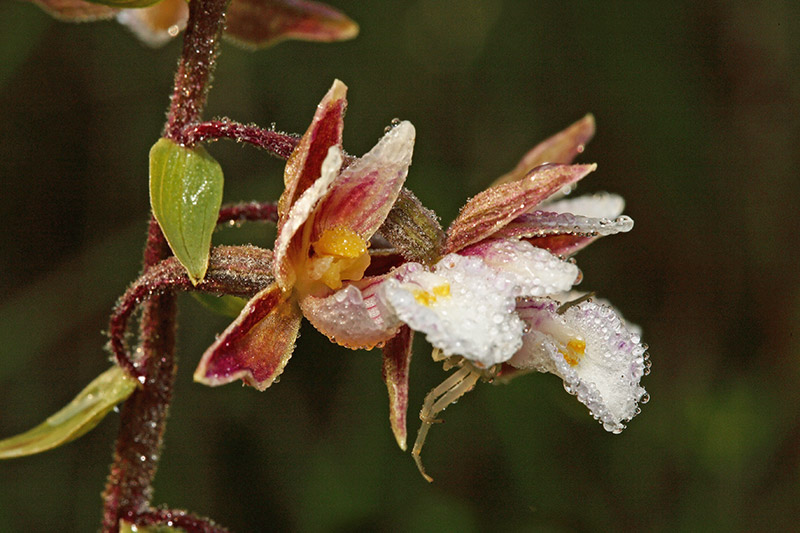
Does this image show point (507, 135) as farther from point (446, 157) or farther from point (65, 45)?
point (65, 45)

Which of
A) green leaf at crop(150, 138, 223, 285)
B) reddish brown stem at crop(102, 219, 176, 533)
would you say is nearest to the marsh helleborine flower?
green leaf at crop(150, 138, 223, 285)

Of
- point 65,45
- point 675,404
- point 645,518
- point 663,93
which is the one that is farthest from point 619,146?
point 65,45

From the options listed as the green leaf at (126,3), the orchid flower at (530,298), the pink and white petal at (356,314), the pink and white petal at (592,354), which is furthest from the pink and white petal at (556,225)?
the green leaf at (126,3)

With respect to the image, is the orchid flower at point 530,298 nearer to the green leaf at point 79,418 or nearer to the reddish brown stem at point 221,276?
the reddish brown stem at point 221,276

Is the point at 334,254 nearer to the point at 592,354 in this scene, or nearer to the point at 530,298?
the point at 530,298

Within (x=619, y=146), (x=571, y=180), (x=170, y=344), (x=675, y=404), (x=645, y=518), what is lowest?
(x=645, y=518)

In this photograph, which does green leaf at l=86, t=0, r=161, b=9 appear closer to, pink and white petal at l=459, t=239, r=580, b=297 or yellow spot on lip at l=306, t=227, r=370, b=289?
yellow spot on lip at l=306, t=227, r=370, b=289
